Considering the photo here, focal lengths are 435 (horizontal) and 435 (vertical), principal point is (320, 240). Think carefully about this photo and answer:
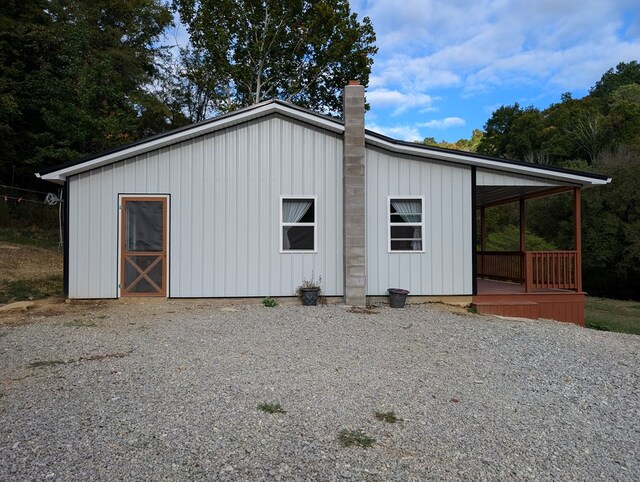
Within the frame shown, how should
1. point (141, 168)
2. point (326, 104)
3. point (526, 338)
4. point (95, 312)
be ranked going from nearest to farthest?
point (526, 338) < point (95, 312) < point (141, 168) < point (326, 104)

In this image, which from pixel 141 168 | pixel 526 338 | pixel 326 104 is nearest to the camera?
pixel 526 338

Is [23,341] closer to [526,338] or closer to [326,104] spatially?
[526,338]

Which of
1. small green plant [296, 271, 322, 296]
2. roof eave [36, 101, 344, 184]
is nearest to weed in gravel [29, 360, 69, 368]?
small green plant [296, 271, 322, 296]

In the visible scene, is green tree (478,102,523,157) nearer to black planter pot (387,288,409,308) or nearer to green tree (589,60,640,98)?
green tree (589,60,640,98)

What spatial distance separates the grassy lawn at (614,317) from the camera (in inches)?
390

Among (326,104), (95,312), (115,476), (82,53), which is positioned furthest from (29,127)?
(115,476)

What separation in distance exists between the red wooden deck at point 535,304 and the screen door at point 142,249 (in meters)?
6.18

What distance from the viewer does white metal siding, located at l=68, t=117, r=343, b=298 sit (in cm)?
827

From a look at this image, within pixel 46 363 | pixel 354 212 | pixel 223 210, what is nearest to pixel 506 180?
pixel 354 212

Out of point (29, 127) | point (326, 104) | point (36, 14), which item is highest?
point (36, 14)

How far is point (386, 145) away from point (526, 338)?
4283 millimetres

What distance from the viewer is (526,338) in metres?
6.12

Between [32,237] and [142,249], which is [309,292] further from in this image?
[32,237]

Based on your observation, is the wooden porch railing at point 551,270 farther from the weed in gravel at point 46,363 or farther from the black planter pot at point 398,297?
the weed in gravel at point 46,363
